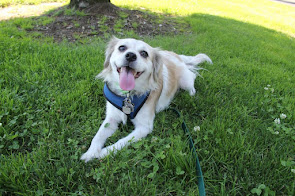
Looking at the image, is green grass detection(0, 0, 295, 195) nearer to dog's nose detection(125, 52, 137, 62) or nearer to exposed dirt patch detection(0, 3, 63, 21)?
dog's nose detection(125, 52, 137, 62)

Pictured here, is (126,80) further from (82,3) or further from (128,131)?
(82,3)

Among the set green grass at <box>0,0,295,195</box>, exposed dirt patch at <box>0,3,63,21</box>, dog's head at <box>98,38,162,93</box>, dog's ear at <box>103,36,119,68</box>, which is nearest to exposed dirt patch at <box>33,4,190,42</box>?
exposed dirt patch at <box>0,3,63,21</box>

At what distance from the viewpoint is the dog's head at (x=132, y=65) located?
83.0 inches

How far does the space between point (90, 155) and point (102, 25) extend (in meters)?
4.15

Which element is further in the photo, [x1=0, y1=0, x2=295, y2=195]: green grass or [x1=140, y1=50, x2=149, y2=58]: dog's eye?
[x1=140, y1=50, x2=149, y2=58]: dog's eye

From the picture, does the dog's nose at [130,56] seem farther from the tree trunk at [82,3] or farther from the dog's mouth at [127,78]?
the tree trunk at [82,3]

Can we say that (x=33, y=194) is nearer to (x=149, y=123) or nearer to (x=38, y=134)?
(x=38, y=134)

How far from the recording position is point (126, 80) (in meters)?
2.11

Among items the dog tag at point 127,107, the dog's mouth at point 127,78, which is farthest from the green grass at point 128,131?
the dog's mouth at point 127,78

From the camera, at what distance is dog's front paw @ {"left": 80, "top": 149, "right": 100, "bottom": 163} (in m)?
1.75

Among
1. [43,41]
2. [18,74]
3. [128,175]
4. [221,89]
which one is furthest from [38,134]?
[43,41]

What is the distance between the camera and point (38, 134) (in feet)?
6.43

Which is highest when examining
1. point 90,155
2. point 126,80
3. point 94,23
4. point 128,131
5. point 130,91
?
point 126,80

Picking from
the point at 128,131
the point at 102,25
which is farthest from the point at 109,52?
the point at 102,25
